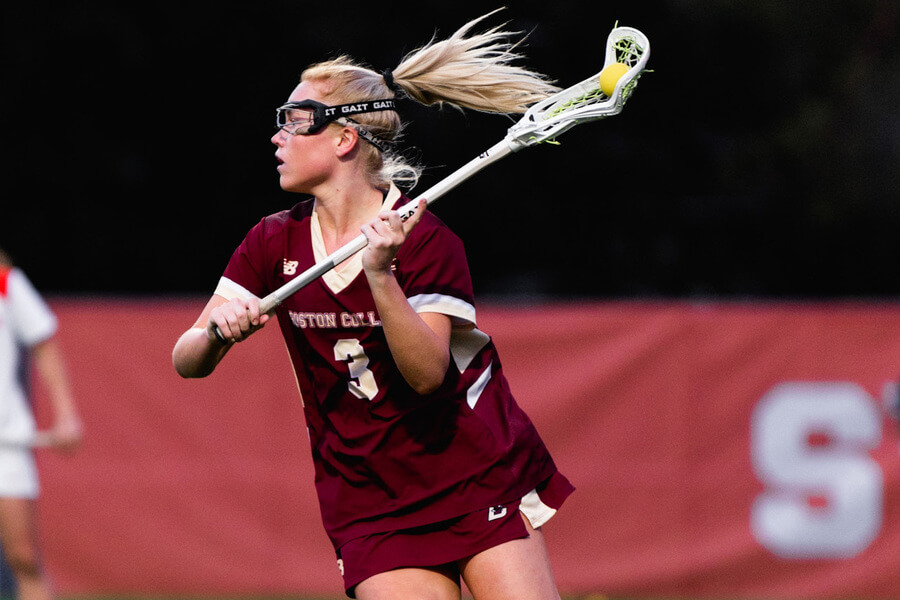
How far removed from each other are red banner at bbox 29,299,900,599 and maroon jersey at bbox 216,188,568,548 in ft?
14.3

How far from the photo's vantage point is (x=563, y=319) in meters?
8.34

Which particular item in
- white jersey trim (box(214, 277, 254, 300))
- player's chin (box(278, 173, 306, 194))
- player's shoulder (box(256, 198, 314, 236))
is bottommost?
white jersey trim (box(214, 277, 254, 300))

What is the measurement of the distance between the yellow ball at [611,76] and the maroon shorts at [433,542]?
3.87 feet

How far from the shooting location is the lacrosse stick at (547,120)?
3605mm

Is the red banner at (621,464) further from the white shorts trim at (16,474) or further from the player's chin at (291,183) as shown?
the player's chin at (291,183)

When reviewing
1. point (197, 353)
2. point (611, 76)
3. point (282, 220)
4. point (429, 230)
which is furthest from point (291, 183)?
point (611, 76)

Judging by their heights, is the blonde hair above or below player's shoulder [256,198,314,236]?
above

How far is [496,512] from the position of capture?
3.68 metres

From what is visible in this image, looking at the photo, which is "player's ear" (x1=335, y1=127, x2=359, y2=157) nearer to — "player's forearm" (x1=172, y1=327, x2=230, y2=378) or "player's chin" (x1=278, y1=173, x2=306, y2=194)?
"player's chin" (x1=278, y1=173, x2=306, y2=194)

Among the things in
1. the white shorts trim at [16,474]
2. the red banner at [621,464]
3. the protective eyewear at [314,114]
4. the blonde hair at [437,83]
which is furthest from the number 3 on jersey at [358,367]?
the red banner at [621,464]

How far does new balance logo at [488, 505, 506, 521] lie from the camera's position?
12.1 feet

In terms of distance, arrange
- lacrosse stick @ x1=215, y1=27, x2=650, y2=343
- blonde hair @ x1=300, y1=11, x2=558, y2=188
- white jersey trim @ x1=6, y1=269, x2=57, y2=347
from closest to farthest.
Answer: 1. lacrosse stick @ x1=215, y1=27, x2=650, y2=343
2. blonde hair @ x1=300, y1=11, x2=558, y2=188
3. white jersey trim @ x1=6, y1=269, x2=57, y2=347

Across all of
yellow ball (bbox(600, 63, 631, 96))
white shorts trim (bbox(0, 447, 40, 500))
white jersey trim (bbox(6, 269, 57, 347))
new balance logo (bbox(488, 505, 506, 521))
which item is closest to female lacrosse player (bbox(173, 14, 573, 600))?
new balance logo (bbox(488, 505, 506, 521))

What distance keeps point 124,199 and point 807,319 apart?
6.62 meters
